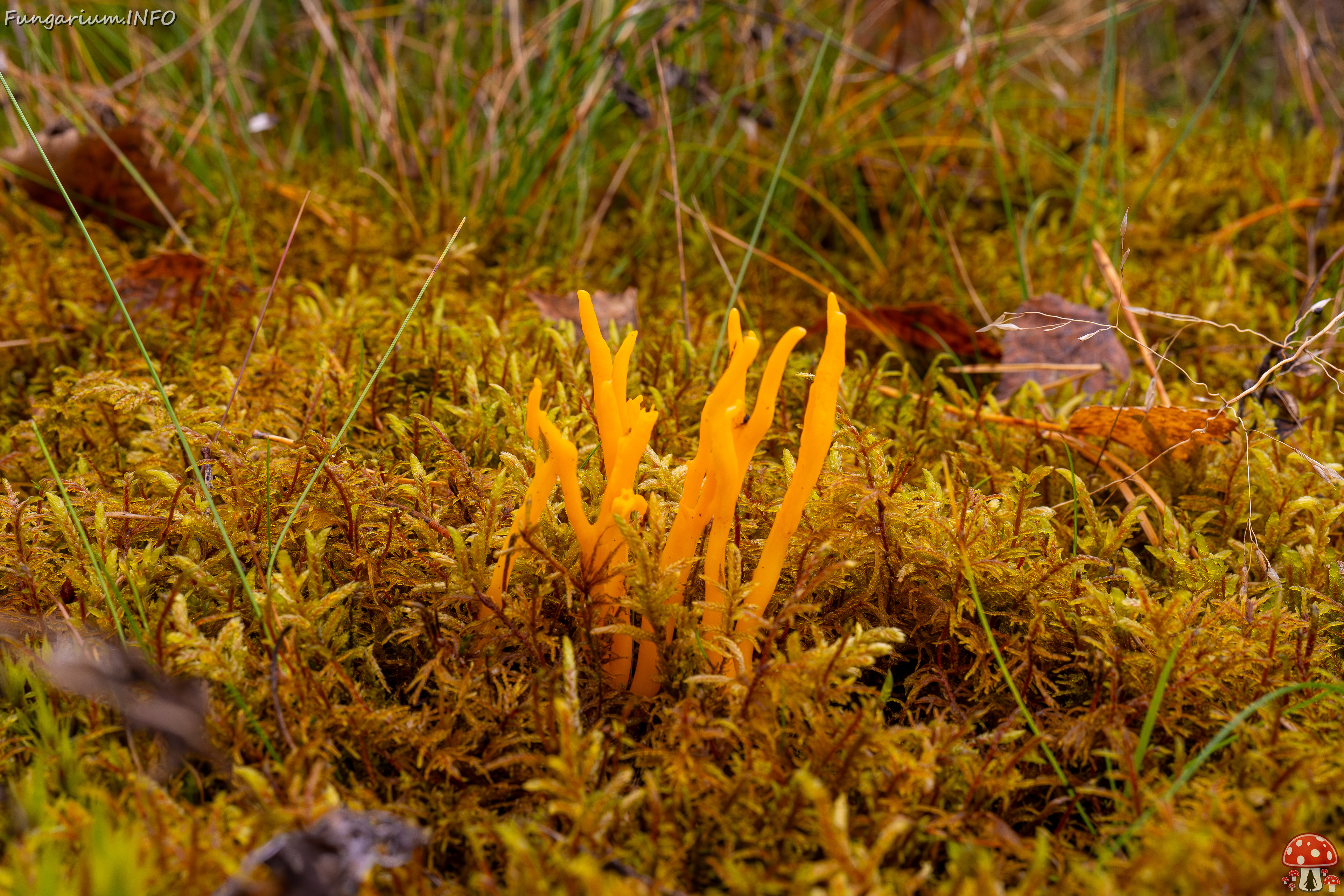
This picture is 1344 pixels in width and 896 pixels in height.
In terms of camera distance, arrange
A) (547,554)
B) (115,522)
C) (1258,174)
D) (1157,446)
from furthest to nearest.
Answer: (1258,174) < (1157,446) < (115,522) < (547,554)

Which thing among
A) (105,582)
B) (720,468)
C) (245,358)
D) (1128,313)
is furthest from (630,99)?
(105,582)

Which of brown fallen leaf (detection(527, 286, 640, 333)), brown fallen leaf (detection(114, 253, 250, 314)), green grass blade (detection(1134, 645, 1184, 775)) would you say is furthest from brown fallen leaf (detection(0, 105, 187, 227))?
green grass blade (detection(1134, 645, 1184, 775))

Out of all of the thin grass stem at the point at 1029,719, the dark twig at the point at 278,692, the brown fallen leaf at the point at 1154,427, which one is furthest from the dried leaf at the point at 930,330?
the dark twig at the point at 278,692

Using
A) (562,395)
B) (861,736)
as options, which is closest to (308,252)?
(562,395)

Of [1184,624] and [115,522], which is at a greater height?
[1184,624]

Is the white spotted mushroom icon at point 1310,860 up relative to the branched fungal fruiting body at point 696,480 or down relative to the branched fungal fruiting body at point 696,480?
down

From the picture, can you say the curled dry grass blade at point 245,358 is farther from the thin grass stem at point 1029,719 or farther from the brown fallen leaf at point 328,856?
the thin grass stem at point 1029,719

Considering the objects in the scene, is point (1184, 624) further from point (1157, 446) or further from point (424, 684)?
point (424, 684)
